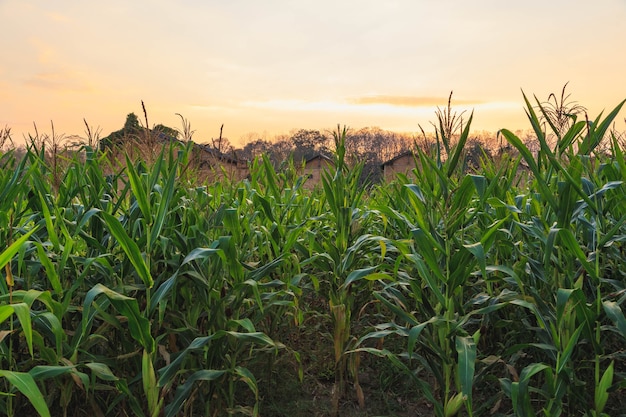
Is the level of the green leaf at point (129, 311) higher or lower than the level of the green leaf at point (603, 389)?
higher

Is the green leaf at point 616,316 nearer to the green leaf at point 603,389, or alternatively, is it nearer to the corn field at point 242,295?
the corn field at point 242,295

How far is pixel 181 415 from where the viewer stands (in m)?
2.90

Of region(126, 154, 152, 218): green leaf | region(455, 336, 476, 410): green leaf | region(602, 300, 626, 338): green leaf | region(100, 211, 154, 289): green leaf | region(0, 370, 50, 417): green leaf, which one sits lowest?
region(455, 336, 476, 410): green leaf

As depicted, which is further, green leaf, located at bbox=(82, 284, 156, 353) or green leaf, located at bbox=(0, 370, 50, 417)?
green leaf, located at bbox=(82, 284, 156, 353)

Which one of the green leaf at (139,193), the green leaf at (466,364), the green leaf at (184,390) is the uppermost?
the green leaf at (139,193)

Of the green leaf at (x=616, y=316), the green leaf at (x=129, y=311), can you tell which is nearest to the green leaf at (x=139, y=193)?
the green leaf at (x=129, y=311)

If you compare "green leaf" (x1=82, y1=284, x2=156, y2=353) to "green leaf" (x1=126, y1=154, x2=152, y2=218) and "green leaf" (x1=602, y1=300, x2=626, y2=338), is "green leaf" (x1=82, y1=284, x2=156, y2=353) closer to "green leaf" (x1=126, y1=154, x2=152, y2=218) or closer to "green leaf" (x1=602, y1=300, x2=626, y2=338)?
"green leaf" (x1=126, y1=154, x2=152, y2=218)

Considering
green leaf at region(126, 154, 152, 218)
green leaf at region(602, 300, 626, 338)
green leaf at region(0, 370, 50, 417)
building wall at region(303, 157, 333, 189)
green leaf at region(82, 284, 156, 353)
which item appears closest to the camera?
green leaf at region(0, 370, 50, 417)

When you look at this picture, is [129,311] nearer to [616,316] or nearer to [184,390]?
[184,390]

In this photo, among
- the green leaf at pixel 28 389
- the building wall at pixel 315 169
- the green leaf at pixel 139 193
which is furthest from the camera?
the building wall at pixel 315 169

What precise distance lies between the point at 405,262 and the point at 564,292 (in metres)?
1.76

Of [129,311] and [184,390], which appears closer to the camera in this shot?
[129,311]

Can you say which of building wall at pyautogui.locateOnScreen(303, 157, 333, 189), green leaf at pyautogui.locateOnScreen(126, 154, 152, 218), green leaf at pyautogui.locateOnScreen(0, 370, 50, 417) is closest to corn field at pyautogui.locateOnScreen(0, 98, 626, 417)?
green leaf at pyautogui.locateOnScreen(126, 154, 152, 218)

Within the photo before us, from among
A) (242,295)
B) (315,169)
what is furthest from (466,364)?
(315,169)
